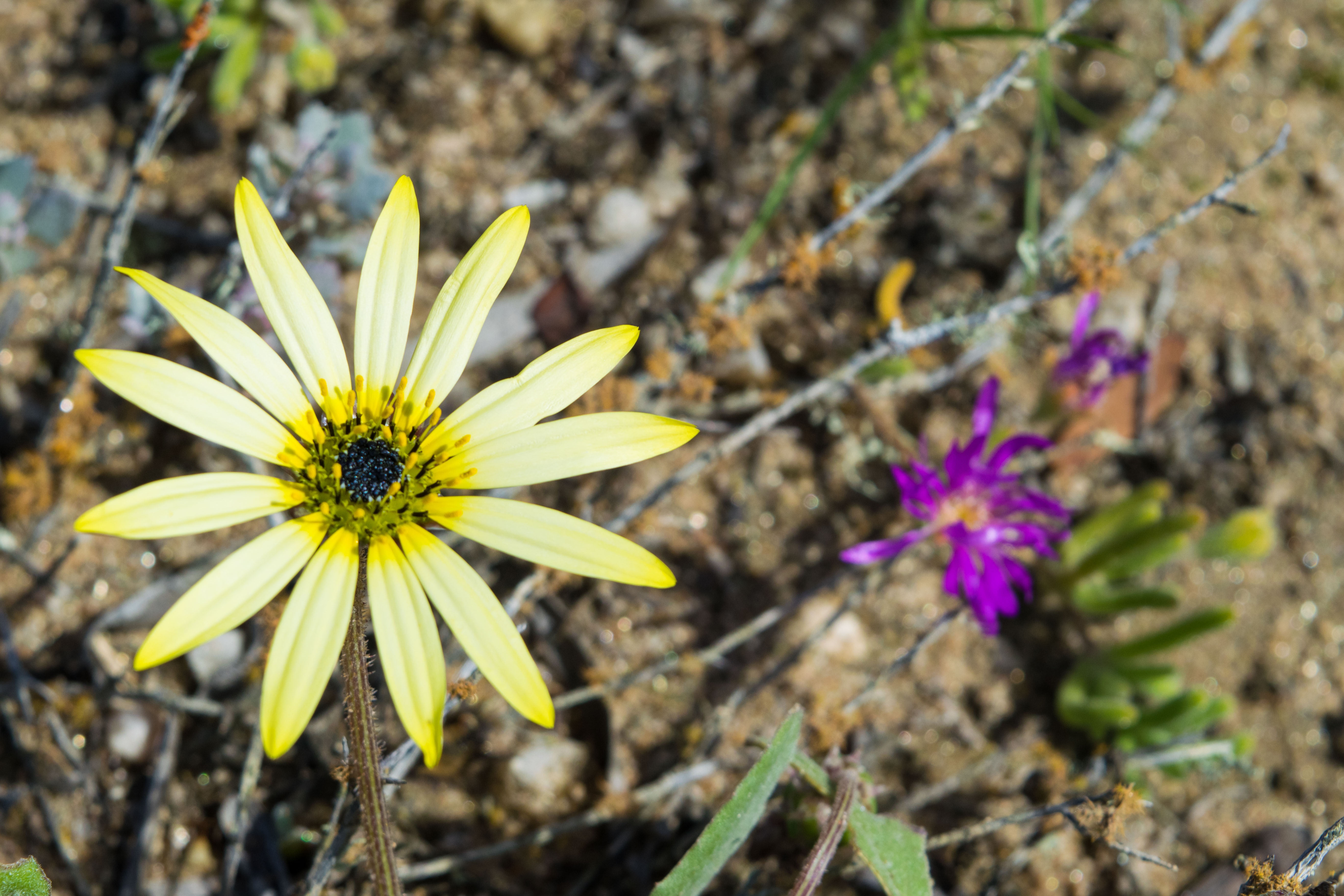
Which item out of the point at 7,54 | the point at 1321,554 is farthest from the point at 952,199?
the point at 7,54

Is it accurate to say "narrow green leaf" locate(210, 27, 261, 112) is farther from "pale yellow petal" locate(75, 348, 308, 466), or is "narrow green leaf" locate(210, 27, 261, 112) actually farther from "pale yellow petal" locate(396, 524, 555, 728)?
"pale yellow petal" locate(396, 524, 555, 728)

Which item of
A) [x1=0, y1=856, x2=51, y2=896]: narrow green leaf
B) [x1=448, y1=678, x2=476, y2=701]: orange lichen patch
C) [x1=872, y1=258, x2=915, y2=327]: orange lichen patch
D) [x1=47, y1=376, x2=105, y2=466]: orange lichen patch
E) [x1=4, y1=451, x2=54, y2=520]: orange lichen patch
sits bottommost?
[x1=448, y1=678, x2=476, y2=701]: orange lichen patch

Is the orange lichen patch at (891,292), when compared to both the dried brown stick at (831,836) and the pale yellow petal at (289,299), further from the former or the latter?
the pale yellow petal at (289,299)

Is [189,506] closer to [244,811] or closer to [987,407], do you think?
[244,811]

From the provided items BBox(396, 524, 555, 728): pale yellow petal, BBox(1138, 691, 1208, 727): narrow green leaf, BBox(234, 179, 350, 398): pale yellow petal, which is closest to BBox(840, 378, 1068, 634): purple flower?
BBox(1138, 691, 1208, 727): narrow green leaf

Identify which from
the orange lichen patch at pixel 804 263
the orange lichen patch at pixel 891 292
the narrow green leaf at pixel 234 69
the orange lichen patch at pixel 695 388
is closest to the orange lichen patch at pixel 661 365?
the orange lichen patch at pixel 695 388

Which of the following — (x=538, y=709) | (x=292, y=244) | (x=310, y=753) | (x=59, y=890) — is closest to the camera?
(x=538, y=709)

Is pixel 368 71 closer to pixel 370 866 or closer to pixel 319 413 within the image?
pixel 319 413
